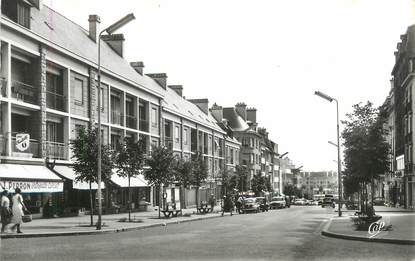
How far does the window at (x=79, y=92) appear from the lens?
113 ft

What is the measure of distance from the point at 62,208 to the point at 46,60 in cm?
829

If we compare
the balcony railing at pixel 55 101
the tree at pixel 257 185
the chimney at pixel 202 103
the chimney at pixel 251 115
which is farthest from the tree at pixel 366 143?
the chimney at pixel 251 115

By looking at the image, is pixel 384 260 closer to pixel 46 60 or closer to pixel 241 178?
pixel 46 60

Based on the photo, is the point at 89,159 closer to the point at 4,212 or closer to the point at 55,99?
the point at 4,212

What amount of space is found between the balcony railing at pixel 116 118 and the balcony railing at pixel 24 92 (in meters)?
10.4

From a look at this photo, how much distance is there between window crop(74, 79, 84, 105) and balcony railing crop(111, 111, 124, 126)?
199 inches

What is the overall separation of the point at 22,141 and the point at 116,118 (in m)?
13.3

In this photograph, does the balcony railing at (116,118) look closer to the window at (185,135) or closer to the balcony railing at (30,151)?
the balcony railing at (30,151)

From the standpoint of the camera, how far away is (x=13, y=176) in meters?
25.9

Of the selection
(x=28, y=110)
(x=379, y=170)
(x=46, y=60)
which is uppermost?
(x=46, y=60)

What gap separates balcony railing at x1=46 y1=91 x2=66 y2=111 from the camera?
3180cm

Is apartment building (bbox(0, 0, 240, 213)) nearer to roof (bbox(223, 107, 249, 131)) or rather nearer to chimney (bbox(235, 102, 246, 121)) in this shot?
roof (bbox(223, 107, 249, 131))

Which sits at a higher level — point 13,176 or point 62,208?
point 13,176

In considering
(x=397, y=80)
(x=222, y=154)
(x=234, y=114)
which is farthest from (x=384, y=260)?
(x=234, y=114)
